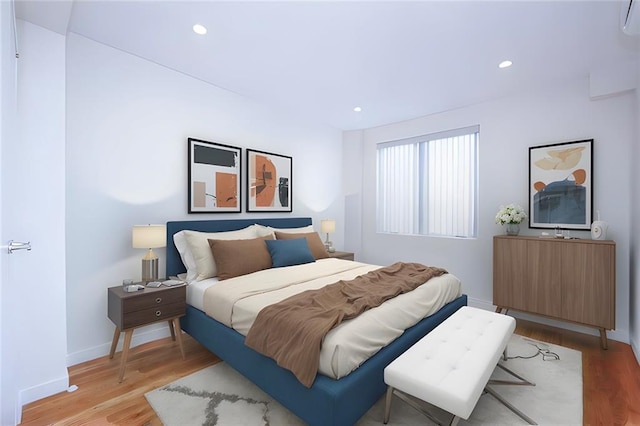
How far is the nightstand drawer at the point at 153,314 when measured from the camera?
7.48 ft

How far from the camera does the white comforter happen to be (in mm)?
1597

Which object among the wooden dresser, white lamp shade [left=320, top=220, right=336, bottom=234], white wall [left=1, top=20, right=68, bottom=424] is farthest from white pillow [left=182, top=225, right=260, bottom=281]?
the wooden dresser

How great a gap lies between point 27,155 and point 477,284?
475cm

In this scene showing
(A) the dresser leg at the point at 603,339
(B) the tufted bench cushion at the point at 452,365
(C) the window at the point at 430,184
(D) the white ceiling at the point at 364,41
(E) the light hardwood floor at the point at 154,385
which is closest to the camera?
(B) the tufted bench cushion at the point at 452,365

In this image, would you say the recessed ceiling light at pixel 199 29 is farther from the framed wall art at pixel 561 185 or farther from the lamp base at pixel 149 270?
→ the framed wall art at pixel 561 185

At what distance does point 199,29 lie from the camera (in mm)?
2373

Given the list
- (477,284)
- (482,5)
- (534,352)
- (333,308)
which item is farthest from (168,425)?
(477,284)

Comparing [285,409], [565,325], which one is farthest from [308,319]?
[565,325]

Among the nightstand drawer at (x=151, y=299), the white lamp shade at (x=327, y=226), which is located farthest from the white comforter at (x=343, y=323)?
the white lamp shade at (x=327, y=226)

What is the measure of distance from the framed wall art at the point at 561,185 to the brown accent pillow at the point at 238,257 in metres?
3.19

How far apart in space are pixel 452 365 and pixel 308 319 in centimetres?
83

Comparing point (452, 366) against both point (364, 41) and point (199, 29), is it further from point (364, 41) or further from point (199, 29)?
point (199, 29)

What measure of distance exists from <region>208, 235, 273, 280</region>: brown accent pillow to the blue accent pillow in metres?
0.10

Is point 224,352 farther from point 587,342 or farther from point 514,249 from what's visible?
point 587,342
